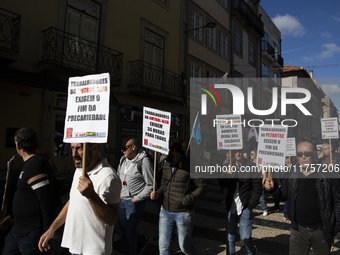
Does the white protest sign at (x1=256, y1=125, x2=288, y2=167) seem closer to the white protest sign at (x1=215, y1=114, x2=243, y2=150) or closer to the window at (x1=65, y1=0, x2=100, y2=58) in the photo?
the white protest sign at (x1=215, y1=114, x2=243, y2=150)

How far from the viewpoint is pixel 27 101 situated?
9.12 m

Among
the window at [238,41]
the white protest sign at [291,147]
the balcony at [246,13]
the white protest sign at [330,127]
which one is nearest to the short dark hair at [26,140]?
the white protest sign at [291,147]

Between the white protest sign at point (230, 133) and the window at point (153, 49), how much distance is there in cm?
839

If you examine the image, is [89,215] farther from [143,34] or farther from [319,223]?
[143,34]

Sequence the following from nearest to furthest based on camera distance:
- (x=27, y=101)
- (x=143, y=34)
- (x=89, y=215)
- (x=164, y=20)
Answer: (x=89, y=215), (x=27, y=101), (x=143, y=34), (x=164, y=20)

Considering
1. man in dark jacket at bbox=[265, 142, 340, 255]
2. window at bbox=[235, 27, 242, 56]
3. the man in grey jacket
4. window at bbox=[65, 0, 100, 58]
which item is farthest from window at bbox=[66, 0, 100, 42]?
window at bbox=[235, 27, 242, 56]

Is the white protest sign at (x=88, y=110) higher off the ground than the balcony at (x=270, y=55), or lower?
lower

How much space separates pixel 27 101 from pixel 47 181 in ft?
24.3

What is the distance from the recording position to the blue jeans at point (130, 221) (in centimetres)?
393

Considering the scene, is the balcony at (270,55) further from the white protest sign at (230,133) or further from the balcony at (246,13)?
the white protest sign at (230,133)

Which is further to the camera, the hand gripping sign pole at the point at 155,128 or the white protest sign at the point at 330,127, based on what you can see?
the white protest sign at the point at 330,127

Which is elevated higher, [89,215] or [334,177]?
[334,177]

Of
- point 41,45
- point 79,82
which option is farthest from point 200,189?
point 41,45

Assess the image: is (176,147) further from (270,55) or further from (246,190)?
(270,55)
